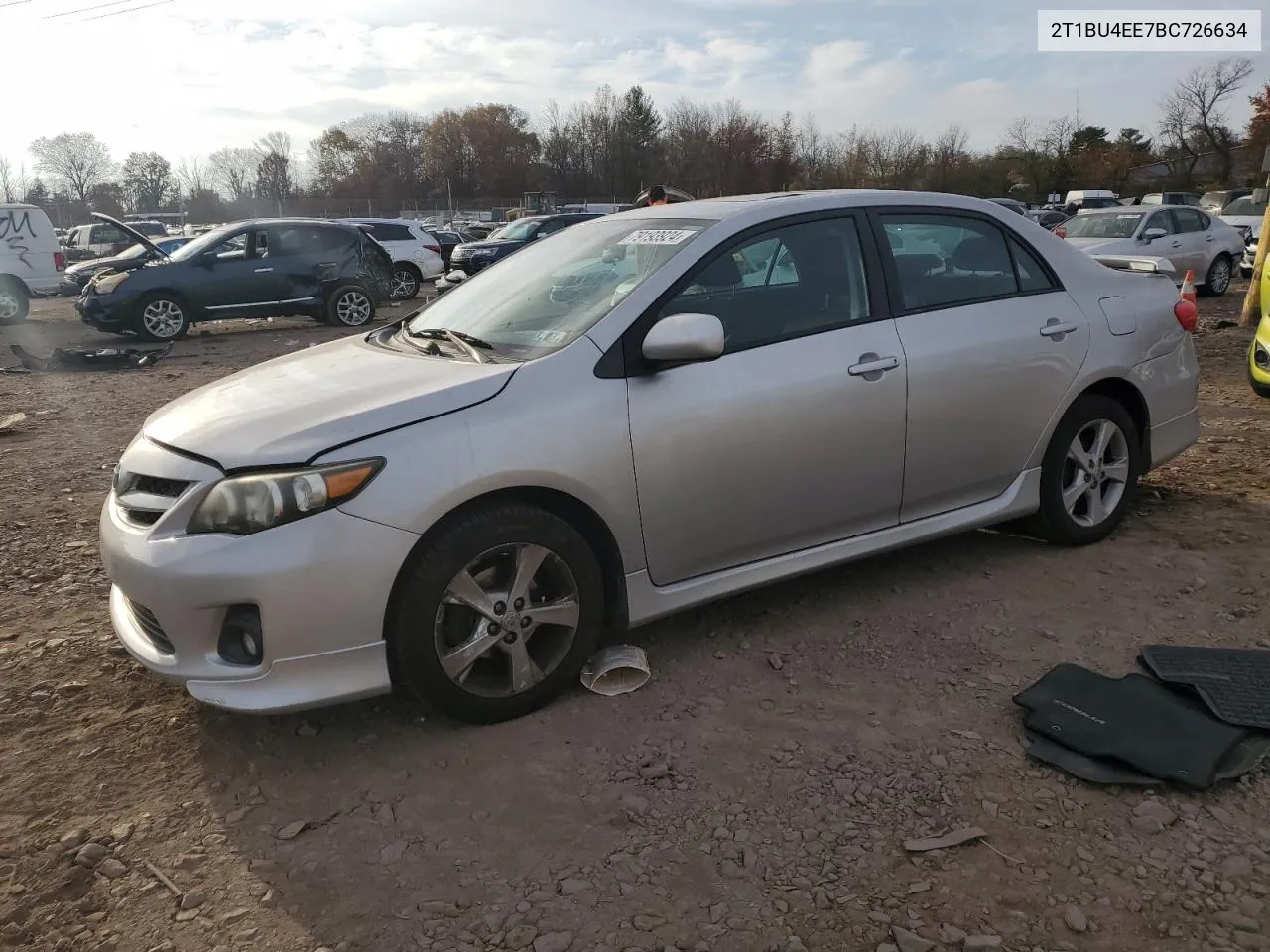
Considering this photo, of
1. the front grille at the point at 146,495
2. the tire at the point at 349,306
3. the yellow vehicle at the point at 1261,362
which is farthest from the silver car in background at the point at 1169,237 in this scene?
the front grille at the point at 146,495

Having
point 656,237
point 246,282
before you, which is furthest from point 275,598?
point 246,282

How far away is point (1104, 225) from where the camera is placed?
598 inches

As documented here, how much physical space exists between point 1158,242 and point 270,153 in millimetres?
82844

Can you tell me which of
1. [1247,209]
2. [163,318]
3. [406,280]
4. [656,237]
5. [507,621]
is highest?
[656,237]

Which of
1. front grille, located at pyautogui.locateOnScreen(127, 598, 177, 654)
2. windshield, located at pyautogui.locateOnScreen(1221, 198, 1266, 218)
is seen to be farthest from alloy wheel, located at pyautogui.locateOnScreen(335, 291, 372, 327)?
windshield, located at pyautogui.locateOnScreen(1221, 198, 1266, 218)

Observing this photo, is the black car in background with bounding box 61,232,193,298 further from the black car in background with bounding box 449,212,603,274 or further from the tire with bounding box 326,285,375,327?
the black car in background with bounding box 449,212,603,274

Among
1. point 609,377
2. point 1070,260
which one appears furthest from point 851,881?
point 1070,260

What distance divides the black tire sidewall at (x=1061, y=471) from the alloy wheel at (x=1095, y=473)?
3 cm

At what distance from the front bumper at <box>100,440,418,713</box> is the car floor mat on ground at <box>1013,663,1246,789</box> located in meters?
2.08

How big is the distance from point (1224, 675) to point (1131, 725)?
53cm

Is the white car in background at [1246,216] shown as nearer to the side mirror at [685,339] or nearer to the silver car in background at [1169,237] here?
the silver car in background at [1169,237]

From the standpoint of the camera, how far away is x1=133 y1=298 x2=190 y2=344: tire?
13797 millimetres

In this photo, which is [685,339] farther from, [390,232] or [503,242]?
[503,242]

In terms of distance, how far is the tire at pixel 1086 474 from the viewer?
439cm
